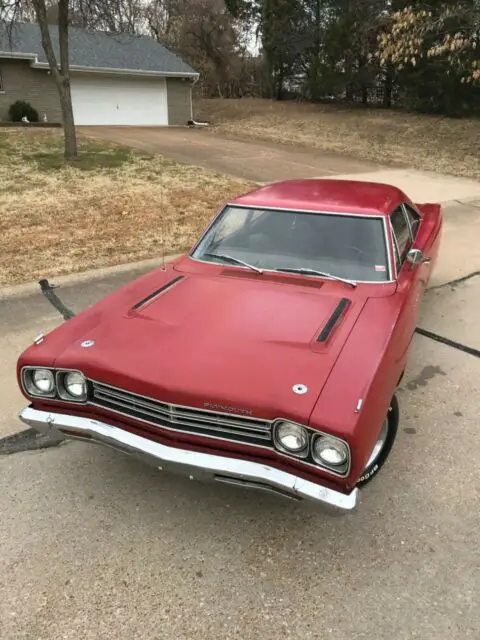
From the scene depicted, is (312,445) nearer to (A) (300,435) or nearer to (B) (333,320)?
(A) (300,435)

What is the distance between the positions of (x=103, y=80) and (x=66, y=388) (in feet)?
80.3

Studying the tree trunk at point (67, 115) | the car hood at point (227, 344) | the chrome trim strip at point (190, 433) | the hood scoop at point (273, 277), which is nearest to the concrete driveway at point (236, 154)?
the tree trunk at point (67, 115)

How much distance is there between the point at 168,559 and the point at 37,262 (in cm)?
493

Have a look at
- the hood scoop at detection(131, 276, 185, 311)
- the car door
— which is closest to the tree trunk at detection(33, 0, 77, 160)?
the car door

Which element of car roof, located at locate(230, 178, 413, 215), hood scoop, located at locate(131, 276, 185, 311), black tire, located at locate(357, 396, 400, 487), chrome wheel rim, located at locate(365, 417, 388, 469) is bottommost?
black tire, located at locate(357, 396, 400, 487)

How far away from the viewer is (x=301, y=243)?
371 cm

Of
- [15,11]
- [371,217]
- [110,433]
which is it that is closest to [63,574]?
[110,433]

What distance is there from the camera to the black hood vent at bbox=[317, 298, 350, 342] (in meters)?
2.82

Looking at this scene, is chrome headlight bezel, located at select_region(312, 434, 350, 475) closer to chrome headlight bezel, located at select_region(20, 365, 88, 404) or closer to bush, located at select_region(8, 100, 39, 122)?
chrome headlight bezel, located at select_region(20, 365, 88, 404)

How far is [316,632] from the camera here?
2211mm

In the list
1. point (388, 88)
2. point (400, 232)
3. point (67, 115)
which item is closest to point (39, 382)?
point (400, 232)

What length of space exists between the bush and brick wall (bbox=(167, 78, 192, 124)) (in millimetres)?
6392

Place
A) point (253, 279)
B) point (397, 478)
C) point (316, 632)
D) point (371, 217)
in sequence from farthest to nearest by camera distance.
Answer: point (371, 217) < point (253, 279) < point (397, 478) < point (316, 632)

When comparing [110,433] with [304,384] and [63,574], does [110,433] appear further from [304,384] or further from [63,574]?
[304,384]
